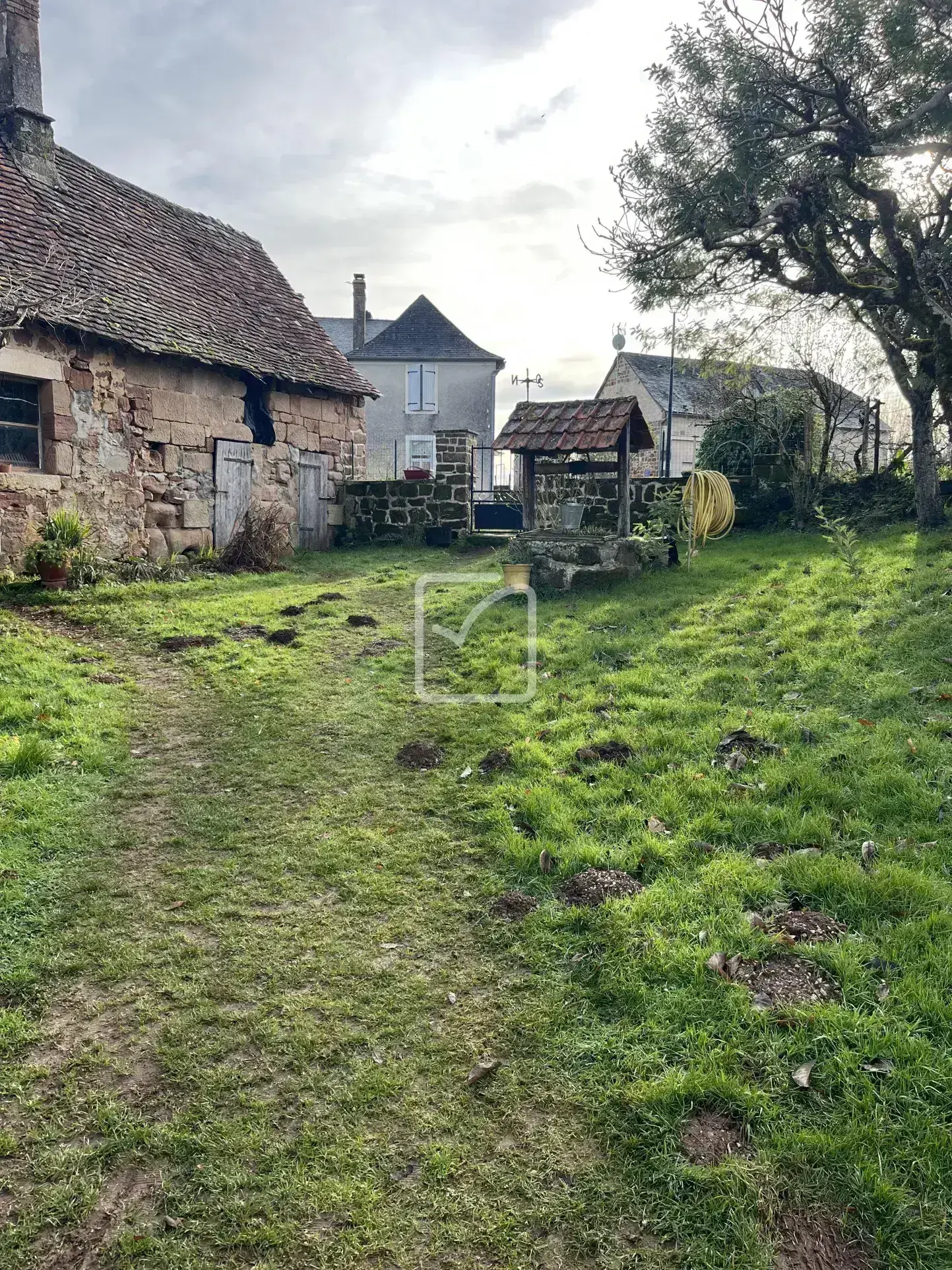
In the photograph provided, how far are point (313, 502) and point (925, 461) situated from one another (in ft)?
35.5

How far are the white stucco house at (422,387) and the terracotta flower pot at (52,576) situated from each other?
77.2 ft

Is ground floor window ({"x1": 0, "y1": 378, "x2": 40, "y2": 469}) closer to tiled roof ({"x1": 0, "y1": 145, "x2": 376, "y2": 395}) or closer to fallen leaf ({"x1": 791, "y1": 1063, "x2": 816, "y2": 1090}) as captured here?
tiled roof ({"x1": 0, "y1": 145, "x2": 376, "y2": 395})

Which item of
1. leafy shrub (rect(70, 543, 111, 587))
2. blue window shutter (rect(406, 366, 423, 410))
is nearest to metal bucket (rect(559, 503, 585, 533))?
leafy shrub (rect(70, 543, 111, 587))

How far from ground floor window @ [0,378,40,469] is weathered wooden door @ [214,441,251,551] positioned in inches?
124

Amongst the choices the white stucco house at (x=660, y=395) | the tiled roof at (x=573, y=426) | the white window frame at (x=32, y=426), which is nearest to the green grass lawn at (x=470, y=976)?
the tiled roof at (x=573, y=426)

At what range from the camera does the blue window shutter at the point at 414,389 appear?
3325cm

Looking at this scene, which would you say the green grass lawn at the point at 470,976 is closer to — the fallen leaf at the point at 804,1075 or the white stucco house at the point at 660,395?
the fallen leaf at the point at 804,1075

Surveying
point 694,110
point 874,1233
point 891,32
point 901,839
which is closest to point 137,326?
point 694,110

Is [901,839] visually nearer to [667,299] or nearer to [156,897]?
[156,897]

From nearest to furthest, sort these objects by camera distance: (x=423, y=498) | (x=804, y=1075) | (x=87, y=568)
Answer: (x=804, y=1075), (x=87, y=568), (x=423, y=498)

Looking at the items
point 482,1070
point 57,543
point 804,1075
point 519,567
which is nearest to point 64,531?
point 57,543

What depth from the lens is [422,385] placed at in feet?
109

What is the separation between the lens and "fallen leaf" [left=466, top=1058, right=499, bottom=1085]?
2803 mm

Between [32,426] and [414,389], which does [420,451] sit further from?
[32,426]
